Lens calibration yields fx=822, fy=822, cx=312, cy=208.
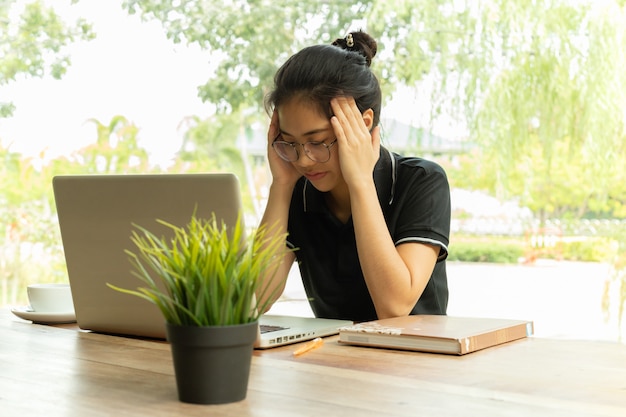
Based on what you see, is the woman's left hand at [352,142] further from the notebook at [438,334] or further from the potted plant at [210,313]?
the potted plant at [210,313]

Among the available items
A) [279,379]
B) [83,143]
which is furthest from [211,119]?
[279,379]

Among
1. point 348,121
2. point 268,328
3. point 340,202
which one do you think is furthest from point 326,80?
point 268,328

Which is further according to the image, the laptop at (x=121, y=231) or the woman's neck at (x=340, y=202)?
the woman's neck at (x=340, y=202)

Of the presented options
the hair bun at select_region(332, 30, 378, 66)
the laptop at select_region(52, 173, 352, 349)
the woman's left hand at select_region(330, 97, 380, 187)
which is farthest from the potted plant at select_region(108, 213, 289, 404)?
the hair bun at select_region(332, 30, 378, 66)

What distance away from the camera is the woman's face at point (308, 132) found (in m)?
1.74

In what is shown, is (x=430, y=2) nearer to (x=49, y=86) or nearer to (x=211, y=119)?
(x=211, y=119)

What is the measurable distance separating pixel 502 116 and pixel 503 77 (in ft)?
0.80

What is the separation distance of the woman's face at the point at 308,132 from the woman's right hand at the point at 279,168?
8 centimetres

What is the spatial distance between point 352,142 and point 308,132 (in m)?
0.10

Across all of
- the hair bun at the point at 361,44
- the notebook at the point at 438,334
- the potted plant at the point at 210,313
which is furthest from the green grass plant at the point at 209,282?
the hair bun at the point at 361,44

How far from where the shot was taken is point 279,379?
3.63ft

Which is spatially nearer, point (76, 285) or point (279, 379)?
point (279, 379)

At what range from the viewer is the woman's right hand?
1869 millimetres

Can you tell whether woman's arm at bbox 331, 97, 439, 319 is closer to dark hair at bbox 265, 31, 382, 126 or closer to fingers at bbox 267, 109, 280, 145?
dark hair at bbox 265, 31, 382, 126
